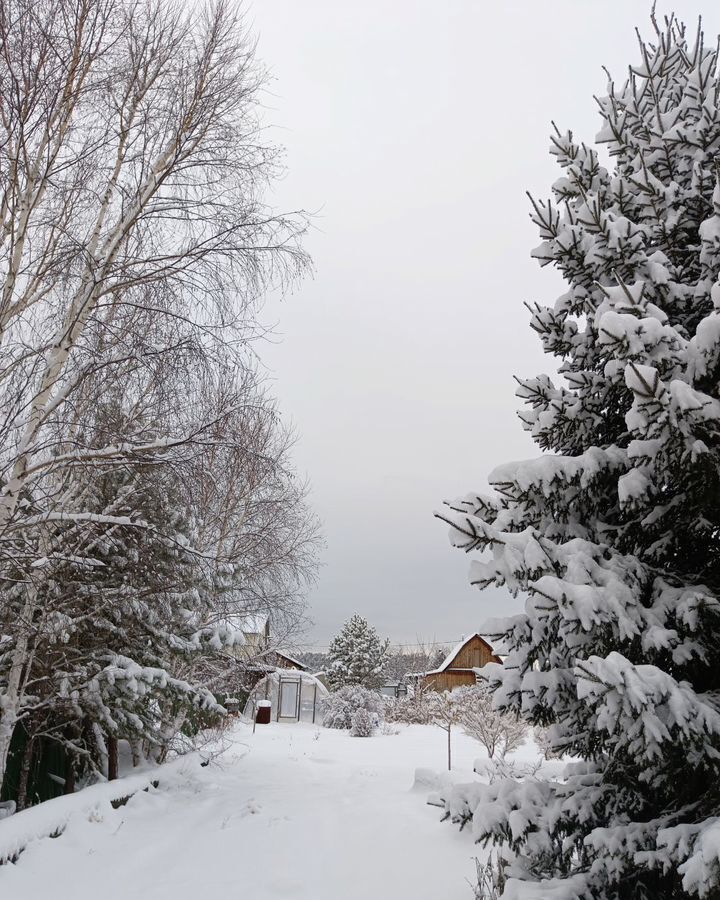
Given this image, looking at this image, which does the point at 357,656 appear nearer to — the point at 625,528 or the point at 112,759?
the point at 112,759

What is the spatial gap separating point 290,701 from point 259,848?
2886 cm

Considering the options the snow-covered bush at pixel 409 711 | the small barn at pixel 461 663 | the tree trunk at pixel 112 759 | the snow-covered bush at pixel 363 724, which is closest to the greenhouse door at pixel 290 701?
the snow-covered bush at pixel 409 711

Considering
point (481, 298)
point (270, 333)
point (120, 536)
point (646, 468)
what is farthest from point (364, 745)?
point (646, 468)

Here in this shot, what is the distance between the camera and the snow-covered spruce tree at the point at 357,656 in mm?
33844

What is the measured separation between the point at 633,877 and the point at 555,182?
4.30m

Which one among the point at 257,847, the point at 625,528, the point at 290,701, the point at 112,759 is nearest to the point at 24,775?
the point at 112,759

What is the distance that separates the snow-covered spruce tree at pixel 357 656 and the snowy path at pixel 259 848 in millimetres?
22838

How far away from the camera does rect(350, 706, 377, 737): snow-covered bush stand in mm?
23867

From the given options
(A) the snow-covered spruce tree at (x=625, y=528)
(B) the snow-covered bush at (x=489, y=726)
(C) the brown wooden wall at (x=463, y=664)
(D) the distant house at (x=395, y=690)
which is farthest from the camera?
(D) the distant house at (x=395, y=690)

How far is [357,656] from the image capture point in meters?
34.0

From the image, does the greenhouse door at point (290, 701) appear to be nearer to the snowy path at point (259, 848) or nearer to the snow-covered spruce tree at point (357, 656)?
the snow-covered spruce tree at point (357, 656)

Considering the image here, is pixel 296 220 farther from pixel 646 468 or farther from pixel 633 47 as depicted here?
pixel 646 468

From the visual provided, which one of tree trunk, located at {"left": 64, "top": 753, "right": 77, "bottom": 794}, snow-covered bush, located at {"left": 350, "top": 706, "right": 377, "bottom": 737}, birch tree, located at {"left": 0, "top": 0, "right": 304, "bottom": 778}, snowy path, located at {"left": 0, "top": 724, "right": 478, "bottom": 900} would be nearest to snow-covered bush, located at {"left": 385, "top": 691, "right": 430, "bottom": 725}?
snow-covered bush, located at {"left": 350, "top": 706, "right": 377, "bottom": 737}

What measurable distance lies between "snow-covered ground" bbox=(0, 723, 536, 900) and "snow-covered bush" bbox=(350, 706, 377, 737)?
12.9 meters
